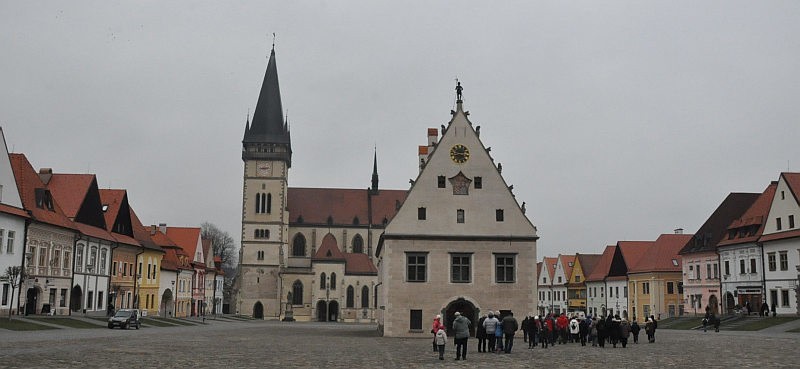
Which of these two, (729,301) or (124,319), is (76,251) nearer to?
(124,319)

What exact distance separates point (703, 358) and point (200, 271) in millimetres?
72571

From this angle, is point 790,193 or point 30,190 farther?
point 790,193

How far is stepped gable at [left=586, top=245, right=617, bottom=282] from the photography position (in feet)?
303

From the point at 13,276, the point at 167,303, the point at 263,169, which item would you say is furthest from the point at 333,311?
the point at 13,276

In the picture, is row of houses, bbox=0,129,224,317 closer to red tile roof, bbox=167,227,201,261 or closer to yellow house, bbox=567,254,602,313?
red tile roof, bbox=167,227,201,261

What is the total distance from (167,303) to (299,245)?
41527 mm

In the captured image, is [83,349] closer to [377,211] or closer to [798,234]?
[798,234]

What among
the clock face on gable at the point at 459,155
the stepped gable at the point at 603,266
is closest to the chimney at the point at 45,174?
the clock face on gable at the point at 459,155

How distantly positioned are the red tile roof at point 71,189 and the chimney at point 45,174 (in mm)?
258

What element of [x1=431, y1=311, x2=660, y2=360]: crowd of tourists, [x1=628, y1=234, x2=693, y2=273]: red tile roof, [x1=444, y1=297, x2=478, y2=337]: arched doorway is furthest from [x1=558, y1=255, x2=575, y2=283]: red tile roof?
[x1=431, y1=311, x2=660, y2=360]: crowd of tourists

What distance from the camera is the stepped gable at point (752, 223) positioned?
2384 inches

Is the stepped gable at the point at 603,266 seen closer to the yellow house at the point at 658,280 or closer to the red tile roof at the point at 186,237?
the yellow house at the point at 658,280

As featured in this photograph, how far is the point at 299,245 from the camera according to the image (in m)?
117

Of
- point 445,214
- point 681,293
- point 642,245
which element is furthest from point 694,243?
point 445,214
